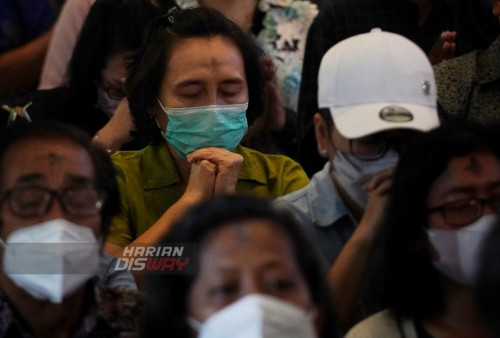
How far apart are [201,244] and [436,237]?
678 mm

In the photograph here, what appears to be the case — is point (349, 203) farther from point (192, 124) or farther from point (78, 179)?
point (78, 179)

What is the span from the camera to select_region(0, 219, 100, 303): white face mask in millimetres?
2785

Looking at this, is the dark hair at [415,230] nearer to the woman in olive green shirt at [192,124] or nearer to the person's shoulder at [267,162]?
the woman in olive green shirt at [192,124]

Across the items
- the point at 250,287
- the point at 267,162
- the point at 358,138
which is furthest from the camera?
the point at 267,162

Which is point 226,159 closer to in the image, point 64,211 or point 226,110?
point 226,110

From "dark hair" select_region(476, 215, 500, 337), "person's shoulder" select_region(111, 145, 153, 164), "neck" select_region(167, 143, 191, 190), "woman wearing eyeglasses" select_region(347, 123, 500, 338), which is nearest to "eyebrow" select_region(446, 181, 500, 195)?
"woman wearing eyeglasses" select_region(347, 123, 500, 338)

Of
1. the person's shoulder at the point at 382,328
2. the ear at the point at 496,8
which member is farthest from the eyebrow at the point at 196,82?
the person's shoulder at the point at 382,328

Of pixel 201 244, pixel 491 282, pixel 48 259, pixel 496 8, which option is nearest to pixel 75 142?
pixel 48 259

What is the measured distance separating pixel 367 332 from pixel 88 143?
0.82m

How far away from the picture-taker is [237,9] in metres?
4.76

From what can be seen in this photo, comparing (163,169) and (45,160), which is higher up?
(45,160)

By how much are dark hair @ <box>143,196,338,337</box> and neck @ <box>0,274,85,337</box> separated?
0.29m

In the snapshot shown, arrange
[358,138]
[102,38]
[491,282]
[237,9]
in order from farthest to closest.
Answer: [237,9] → [102,38] → [358,138] → [491,282]

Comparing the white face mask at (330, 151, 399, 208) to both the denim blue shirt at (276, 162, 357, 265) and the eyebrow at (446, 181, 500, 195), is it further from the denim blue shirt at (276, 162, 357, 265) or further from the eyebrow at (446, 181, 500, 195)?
the eyebrow at (446, 181, 500, 195)
